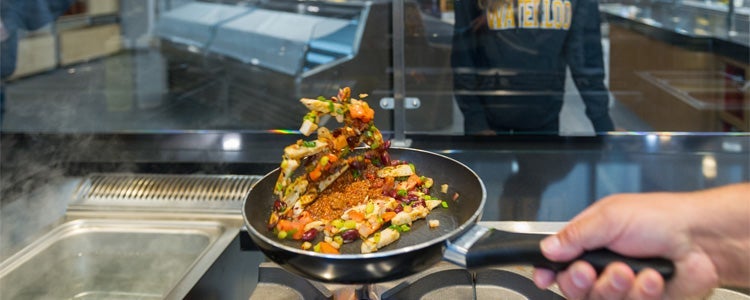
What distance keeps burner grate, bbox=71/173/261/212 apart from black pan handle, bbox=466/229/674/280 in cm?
72

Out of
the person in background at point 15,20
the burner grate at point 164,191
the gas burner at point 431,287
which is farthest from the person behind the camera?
the person in background at point 15,20

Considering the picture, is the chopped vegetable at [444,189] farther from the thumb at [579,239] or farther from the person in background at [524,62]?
the person in background at [524,62]

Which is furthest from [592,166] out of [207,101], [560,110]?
[207,101]

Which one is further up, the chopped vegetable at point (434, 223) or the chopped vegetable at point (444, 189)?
the chopped vegetable at point (444, 189)

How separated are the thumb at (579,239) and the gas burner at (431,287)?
25 cm

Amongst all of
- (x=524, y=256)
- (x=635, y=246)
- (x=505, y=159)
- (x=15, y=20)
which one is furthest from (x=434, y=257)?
(x=15, y=20)

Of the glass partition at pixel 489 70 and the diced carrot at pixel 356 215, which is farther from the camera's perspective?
the glass partition at pixel 489 70

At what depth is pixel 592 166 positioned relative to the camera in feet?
4.66

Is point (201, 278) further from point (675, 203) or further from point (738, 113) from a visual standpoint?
point (738, 113)

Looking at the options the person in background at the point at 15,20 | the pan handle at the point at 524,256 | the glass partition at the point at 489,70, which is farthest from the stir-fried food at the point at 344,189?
the person in background at the point at 15,20

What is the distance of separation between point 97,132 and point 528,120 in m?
1.12

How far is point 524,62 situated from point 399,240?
85 centimetres

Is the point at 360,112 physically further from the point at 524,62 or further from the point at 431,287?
the point at 524,62

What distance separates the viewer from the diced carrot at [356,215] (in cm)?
79
